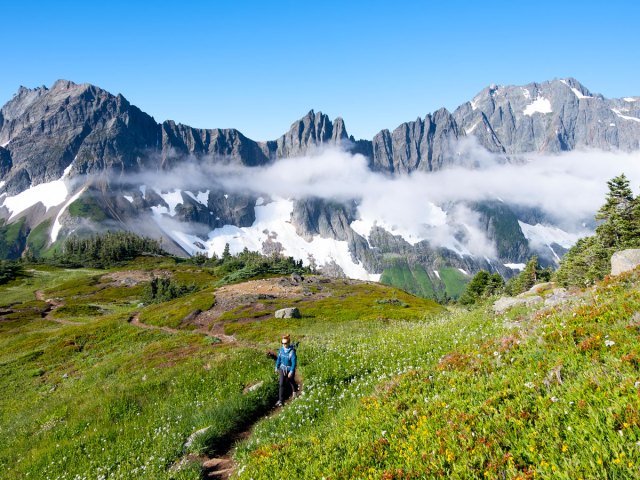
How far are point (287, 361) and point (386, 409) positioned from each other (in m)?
7.78

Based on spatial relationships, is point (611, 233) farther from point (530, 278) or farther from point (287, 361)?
point (287, 361)

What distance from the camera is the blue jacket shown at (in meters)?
17.2

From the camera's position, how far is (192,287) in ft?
368

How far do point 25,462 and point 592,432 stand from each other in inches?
787

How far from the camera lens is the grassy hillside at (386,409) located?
6.86m

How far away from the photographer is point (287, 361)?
687 inches

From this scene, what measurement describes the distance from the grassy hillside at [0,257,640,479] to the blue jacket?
0.98 m

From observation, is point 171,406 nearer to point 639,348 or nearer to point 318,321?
point 639,348

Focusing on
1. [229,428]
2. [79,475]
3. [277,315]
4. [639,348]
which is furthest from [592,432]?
[277,315]

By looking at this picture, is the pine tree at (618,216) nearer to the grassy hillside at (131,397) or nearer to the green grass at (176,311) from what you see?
the grassy hillside at (131,397)

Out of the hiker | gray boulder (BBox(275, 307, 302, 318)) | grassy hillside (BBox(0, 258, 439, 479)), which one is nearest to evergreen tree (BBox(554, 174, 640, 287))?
grassy hillside (BBox(0, 258, 439, 479))

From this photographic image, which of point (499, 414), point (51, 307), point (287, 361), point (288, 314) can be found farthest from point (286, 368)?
point (51, 307)

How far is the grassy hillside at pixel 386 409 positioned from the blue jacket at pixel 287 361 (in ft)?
3.22

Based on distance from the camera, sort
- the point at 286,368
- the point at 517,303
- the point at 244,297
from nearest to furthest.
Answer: the point at 286,368, the point at 517,303, the point at 244,297
